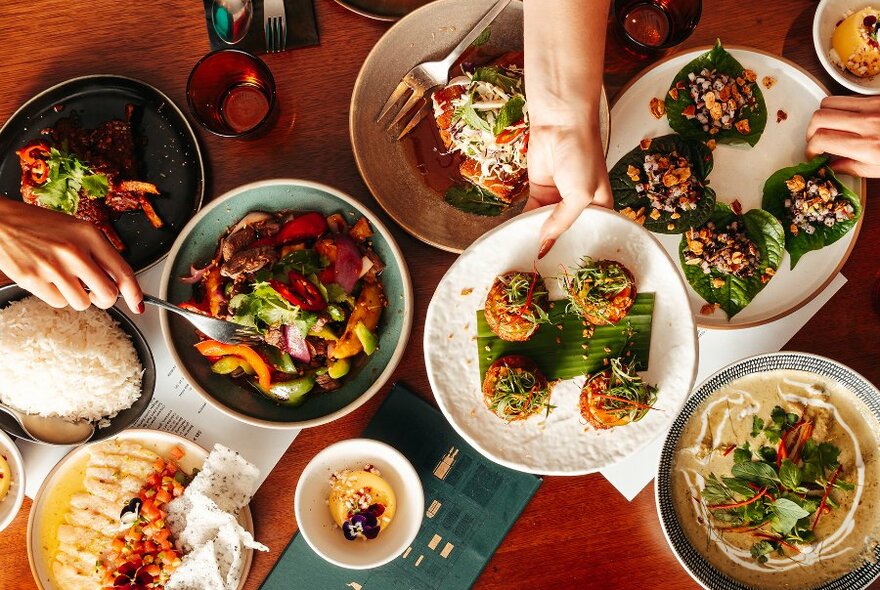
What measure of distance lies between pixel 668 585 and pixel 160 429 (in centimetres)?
162

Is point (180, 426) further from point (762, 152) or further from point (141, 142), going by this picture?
point (762, 152)

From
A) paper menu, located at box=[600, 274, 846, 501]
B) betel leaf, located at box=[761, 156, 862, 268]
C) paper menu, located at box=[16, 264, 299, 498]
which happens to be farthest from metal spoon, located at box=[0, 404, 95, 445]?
betel leaf, located at box=[761, 156, 862, 268]

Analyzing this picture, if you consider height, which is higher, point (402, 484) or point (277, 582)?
point (402, 484)

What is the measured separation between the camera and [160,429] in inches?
75.2

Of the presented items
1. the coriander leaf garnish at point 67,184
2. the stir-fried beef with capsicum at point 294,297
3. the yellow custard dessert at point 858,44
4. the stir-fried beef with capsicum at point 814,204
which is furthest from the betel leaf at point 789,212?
the coriander leaf garnish at point 67,184

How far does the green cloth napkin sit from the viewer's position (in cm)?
191

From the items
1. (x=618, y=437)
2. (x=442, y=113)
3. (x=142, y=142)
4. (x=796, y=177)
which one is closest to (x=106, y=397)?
(x=142, y=142)

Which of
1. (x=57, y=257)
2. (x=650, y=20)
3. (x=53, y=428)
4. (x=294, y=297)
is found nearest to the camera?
(x=57, y=257)

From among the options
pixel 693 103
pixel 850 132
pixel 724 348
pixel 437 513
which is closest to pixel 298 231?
pixel 437 513

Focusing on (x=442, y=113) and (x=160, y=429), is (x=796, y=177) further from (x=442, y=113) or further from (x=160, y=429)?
(x=160, y=429)

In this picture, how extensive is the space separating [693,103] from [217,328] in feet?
4.86

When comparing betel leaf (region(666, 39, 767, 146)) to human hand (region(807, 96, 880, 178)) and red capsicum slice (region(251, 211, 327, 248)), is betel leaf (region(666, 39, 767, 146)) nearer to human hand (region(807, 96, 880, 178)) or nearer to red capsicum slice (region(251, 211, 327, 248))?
human hand (region(807, 96, 880, 178))

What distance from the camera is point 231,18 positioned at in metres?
1.84

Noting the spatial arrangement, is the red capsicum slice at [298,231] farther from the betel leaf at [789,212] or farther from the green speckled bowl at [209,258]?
the betel leaf at [789,212]
